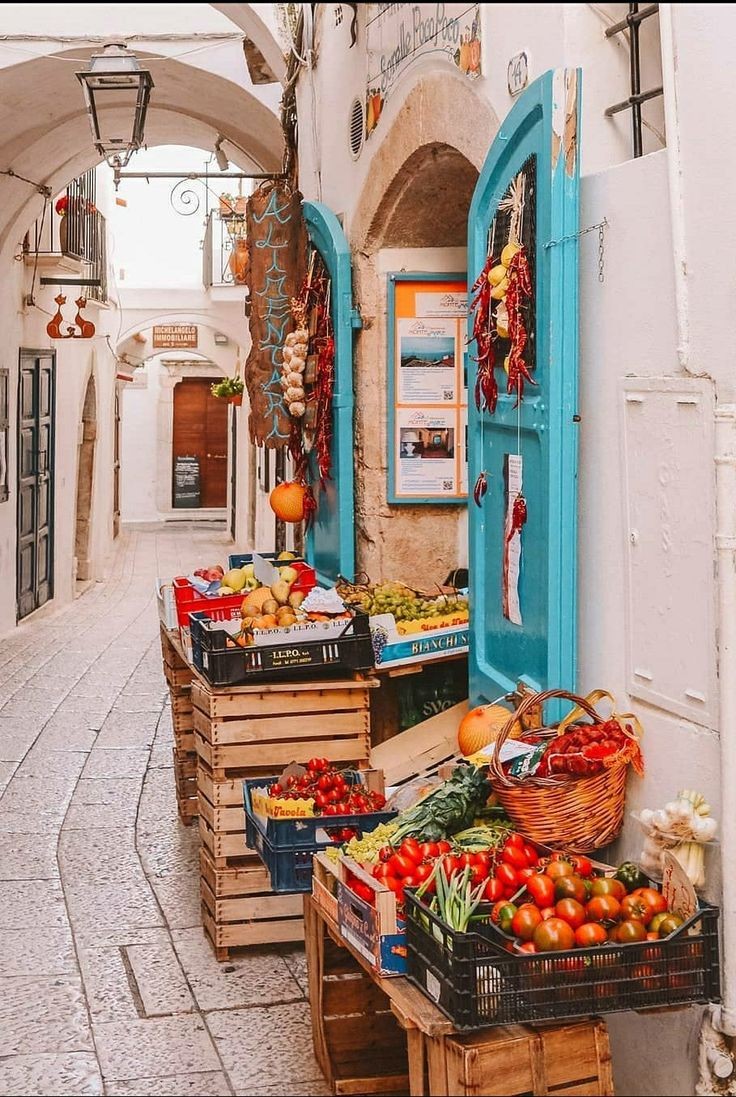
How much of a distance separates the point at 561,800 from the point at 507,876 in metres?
0.31

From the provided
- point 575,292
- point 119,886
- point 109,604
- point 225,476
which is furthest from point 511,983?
point 225,476

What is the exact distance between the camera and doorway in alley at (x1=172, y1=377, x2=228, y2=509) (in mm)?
30484

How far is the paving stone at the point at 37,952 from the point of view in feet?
16.4

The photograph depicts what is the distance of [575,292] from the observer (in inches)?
159

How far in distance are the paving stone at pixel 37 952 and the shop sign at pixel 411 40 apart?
3.36 metres

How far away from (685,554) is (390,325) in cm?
347

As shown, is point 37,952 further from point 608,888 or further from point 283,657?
point 608,888

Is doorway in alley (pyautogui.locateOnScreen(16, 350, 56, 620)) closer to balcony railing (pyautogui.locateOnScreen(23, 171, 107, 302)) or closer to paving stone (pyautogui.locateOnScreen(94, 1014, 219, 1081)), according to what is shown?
balcony railing (pyautogui.locateOnScreen(23, 171, 107, 302))

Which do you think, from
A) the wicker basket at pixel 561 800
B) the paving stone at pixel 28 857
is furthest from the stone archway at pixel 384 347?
the wicker basket at pixel 561 800

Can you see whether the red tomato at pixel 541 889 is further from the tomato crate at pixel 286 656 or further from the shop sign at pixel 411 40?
the shop sign at pixel 411 40

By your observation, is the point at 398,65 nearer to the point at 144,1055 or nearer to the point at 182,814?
the point at 182,814

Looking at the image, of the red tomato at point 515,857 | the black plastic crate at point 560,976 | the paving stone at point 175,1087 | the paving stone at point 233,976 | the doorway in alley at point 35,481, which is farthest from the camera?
the doorway in alley at point 35,481

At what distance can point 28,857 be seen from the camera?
632 cm

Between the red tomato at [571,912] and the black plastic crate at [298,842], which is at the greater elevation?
the red tomato at [571,912]
